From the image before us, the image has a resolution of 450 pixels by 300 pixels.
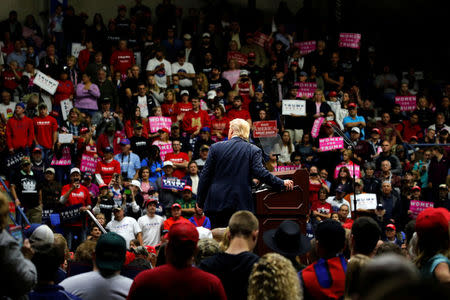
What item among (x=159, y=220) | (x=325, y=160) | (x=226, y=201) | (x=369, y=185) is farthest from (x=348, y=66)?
(x=226, y=201)

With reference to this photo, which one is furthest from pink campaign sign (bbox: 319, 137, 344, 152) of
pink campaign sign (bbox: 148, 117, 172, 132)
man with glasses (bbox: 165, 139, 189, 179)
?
pink campaign sign (bbox: 148, 117, 172, 132)

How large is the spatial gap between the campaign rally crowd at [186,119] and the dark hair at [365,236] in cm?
178

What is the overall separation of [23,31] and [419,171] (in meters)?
10.2

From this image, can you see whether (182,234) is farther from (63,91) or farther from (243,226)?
(63,91)

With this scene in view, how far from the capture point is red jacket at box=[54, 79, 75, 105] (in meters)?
15.1

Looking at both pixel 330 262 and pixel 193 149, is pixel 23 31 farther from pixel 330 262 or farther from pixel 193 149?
pixel 330 262

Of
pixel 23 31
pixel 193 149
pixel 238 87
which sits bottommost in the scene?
pixel 193 149

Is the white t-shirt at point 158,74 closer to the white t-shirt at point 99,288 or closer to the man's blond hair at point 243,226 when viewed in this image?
the man's blond hair at point 243,226

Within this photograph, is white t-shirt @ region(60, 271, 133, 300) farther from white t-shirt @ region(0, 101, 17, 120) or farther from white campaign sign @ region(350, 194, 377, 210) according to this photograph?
white t-shirt @ region(0, 101, 17, 120)

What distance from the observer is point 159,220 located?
38.4ft

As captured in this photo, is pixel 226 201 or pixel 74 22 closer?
pixel 226 201

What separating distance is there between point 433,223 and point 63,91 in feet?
40.4

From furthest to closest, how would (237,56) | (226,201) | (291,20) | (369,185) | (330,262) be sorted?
1. (291,20)
2. (237,56)
3. (369,185)
4. (226,201)
5. (330,262)

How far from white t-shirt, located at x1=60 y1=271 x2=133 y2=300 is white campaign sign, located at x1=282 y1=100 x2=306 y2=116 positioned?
1179 centimetres
